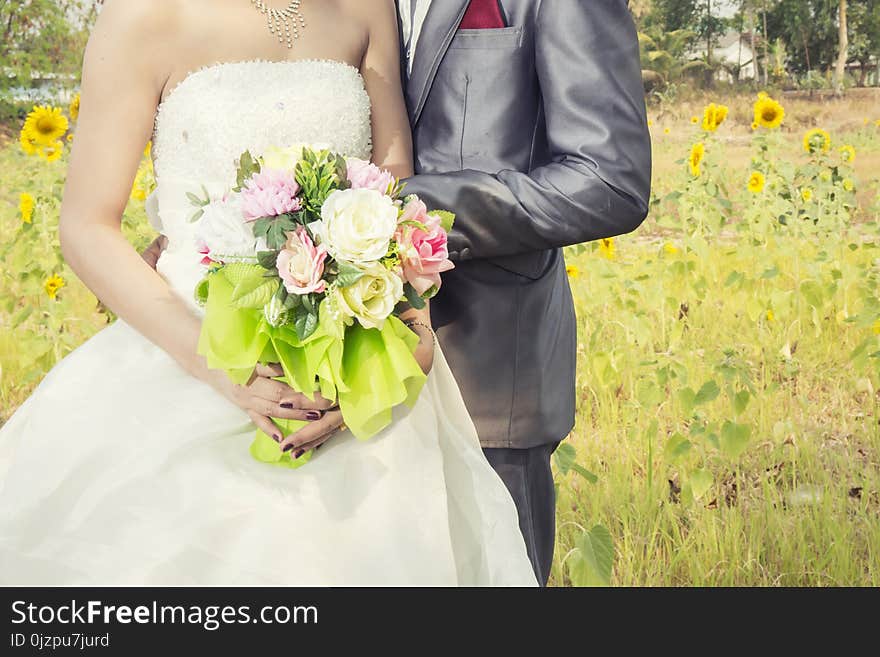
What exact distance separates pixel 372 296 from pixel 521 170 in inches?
22.1

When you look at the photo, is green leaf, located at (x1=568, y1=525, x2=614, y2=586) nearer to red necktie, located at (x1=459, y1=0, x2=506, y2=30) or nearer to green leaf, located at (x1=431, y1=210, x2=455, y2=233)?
green leaf, located at (x1=431, y1=210, x2=455, y2=233)

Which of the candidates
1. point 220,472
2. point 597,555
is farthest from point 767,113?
point 220,472

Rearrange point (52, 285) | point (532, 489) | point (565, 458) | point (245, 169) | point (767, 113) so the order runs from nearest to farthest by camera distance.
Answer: point (245, 169)
point (532, 489)
point (565, 458)
point (52, 285)
point (767, 113)

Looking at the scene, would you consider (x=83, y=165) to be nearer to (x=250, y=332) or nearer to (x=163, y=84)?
(x=163, y=84)

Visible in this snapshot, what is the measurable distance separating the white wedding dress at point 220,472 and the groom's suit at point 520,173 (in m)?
0.15

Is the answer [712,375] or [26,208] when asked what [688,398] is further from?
[26,208]

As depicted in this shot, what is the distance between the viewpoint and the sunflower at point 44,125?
4.11 m

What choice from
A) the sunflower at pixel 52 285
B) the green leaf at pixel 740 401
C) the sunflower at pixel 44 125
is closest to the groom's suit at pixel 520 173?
the green leaf at pixel 740 401

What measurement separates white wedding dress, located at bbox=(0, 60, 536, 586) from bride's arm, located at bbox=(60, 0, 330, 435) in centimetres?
7

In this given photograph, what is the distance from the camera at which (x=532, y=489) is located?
2.18 meters

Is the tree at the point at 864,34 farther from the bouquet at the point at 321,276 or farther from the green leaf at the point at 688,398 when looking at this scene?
the bouquet at the point at 321,276

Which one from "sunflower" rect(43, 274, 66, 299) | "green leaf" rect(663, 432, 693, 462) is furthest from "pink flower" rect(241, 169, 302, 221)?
"sunflower" rect(43, 274, 66, 299)

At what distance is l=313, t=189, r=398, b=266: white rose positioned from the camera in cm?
146

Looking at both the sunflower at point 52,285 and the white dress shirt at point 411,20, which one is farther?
the sunflower at point 52,285
